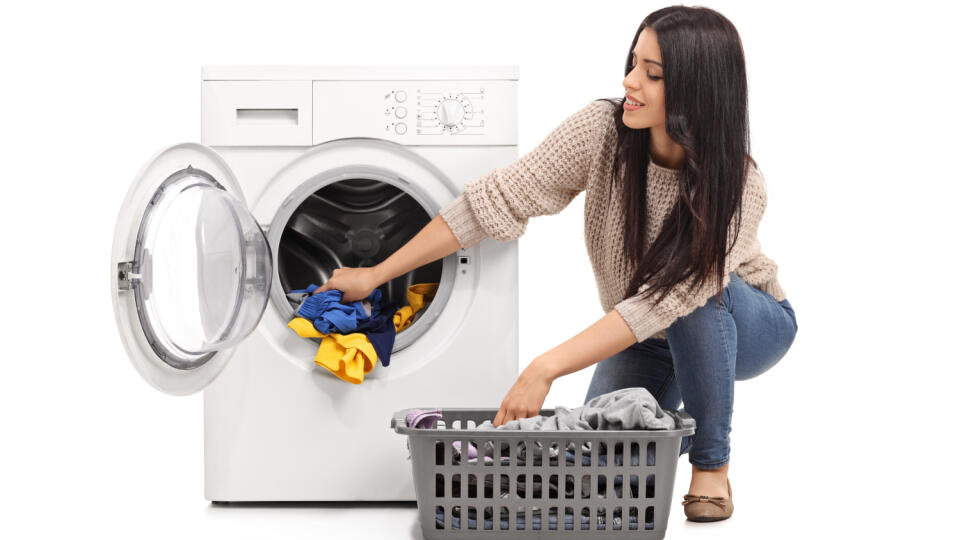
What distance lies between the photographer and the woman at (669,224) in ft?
7.39

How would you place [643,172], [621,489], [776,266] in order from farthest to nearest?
[776,266] → [643,172] → [621,489]

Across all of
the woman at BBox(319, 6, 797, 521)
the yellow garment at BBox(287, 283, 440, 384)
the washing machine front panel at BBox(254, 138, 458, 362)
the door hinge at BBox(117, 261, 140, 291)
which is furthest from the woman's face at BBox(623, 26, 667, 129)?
the door hinge at BBox(117, 261, 140, 291)

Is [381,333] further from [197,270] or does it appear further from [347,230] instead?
[197,270]

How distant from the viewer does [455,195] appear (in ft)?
8.34

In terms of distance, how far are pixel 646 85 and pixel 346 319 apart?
2.89 feet

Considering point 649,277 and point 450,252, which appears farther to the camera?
point 450,252

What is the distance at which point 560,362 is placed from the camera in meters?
2.25

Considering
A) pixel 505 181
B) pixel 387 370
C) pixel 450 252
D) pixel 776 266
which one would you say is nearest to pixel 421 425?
pixel 387 370

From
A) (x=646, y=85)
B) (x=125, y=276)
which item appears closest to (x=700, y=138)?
(x=646, y=85)

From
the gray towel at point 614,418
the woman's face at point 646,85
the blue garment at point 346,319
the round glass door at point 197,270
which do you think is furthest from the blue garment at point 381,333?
the woman's face at point 646,85

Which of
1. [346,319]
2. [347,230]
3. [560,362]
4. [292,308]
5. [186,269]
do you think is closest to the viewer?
[186,269]

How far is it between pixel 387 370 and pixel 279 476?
0.38m

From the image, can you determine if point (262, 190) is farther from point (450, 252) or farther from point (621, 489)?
point (621, 489)

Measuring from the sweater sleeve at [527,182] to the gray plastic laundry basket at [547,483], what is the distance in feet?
1.73
